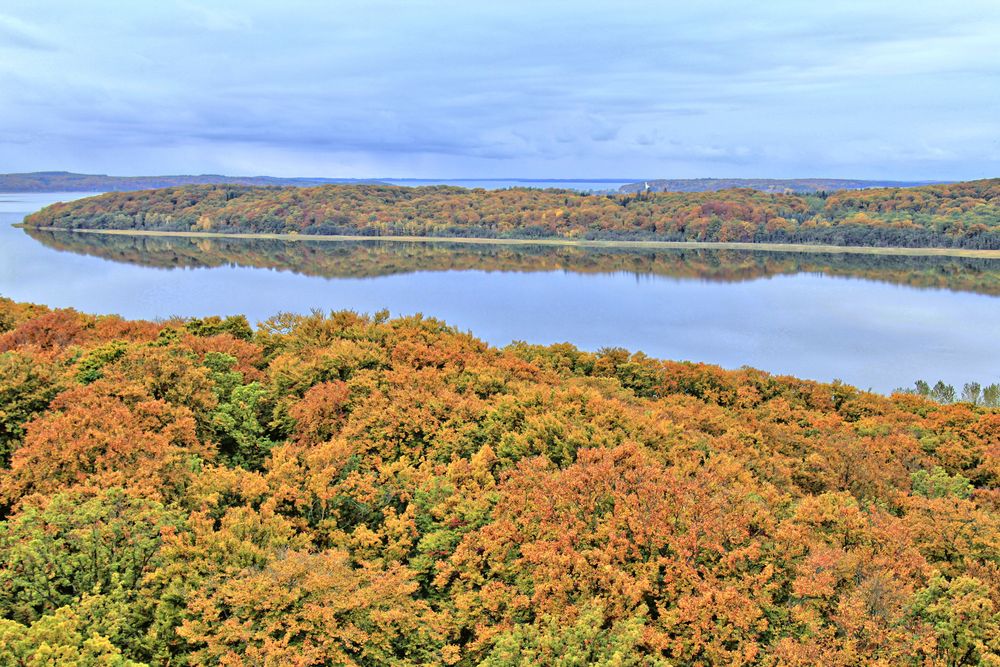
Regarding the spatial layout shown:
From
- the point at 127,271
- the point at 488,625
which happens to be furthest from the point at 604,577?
the point at 127,271

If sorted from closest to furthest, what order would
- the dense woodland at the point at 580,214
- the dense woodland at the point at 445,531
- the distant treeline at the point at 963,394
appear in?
the dense woodland at the point at 445,531 → the distant treeline at the point at 963,394 → the dense woodland at the point at 580,214

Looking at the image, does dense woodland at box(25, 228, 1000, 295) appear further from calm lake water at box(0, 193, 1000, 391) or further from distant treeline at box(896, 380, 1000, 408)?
distant treeline at box(896, 380, 1000, 408)

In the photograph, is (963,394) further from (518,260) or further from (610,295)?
(518,260)

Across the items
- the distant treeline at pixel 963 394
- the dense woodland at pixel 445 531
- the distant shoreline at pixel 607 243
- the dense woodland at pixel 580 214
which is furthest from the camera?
the dense woodland at pixel 580 214

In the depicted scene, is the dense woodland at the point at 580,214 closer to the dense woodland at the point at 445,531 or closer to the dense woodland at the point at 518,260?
the dense woodland at the point at 518,260

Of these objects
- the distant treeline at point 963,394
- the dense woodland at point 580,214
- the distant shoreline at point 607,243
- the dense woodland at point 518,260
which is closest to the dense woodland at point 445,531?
the distant treeline at point 963,394

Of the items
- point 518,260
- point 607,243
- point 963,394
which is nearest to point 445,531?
point 963,394

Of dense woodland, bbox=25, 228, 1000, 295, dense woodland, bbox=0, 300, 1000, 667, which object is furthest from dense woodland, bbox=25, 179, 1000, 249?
dense woodland, bbox=0, 300, 1000, 667
